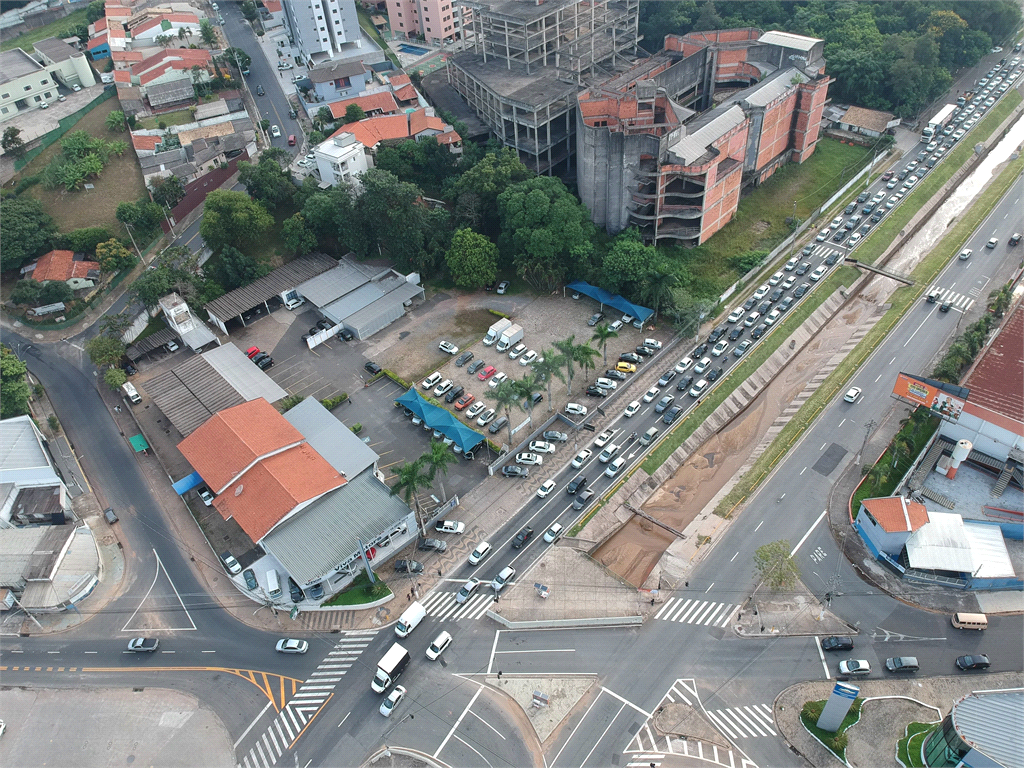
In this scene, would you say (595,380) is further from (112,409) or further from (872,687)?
(112,409)

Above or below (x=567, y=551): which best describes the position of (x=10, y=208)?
above

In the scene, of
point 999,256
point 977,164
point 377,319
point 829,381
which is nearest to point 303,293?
point 377,319

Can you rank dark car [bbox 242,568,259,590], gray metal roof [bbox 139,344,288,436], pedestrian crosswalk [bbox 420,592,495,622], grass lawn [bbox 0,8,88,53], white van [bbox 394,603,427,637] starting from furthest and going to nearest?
grass lawn [bbox 0,8,88,53]
gray metal roof [bbox 139,344,288,436]
dark car [bbox 242,568,259,590]
pedestrian crosswalk [bbox 420,592,495,622]
white van [bbox 394,603,427,637]

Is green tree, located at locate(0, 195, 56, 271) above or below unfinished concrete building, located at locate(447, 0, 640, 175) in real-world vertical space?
below

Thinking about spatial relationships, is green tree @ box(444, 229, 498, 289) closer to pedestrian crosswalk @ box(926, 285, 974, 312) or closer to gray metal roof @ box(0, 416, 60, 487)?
gray metal roof @ box(0, 416, 60, 487)

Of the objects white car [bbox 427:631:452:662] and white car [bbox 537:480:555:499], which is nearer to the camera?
white car [bbox 427:631:452:662]

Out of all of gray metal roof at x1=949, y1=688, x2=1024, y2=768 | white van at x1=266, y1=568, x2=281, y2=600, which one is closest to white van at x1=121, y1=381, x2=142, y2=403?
white van at x1=266, y1=568, x2=281, y2=600
